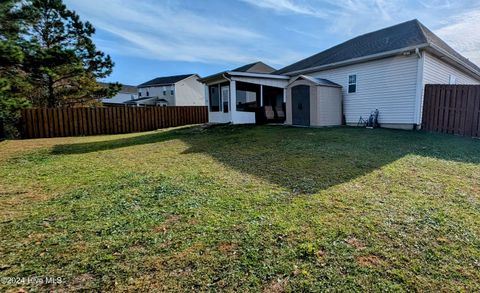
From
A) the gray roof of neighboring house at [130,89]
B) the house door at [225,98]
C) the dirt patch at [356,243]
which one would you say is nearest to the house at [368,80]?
the house door at [225,98]

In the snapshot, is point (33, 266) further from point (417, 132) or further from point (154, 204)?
point (417, 132)

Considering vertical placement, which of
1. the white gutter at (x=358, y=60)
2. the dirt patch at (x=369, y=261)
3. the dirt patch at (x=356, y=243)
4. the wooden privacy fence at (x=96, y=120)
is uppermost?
the white gutter at (x=358, y=60)

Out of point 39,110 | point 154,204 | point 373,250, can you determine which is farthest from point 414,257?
point 39,110

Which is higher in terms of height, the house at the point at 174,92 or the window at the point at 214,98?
the house at the point at 174,92

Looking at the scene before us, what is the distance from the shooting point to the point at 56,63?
10.7 metres

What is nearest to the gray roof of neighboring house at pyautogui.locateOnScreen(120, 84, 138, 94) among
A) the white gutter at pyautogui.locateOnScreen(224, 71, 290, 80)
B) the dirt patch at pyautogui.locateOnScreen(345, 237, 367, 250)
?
the white gutter at pyautogui.locateOnScreen(224, 71, 290, 80)

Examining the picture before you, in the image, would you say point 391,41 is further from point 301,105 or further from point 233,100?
point 233,100

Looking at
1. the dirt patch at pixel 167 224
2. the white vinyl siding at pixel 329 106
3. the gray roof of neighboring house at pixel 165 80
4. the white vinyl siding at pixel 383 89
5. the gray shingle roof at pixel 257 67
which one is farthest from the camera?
the gray roof of neighboring house at pixel 165 80

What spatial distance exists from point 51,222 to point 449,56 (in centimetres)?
1354

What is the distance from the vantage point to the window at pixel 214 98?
15842 millimetres

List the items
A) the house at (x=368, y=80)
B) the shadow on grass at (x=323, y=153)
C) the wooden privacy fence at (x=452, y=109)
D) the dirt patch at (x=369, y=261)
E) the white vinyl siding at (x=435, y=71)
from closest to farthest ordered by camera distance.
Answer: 1. the dirt patch at (x=369, y=261)
2. the shadow on grass at (x=323, y=153)
3. the wooden privacy fence at (x=452, y=109)
4. the white vinyl siding at (x=435, y=71)
5. the house at (x=368, y=80)

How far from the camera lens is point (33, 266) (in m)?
2.08

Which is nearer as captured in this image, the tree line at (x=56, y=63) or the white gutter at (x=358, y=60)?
the white gutter at (x=358, y=60)

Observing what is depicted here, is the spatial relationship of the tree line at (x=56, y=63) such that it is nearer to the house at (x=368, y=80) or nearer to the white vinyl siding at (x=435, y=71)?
the house at (x=368, y=80)
